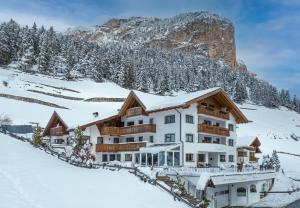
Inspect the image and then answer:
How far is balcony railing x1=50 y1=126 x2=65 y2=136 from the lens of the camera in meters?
62.4

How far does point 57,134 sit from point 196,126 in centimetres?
2545

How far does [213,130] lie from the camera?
169 feet

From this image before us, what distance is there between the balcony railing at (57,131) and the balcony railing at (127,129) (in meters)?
11.3

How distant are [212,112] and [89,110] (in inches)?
1528

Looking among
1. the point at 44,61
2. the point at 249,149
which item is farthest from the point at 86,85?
the point at 249,149

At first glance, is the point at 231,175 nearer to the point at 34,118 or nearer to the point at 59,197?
the point at 59,197

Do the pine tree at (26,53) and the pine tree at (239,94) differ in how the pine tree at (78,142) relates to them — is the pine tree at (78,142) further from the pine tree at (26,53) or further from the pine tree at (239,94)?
the pine tree at (239,94)

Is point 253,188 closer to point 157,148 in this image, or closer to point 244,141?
point 157,148

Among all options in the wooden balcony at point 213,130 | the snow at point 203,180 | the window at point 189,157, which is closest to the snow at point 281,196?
the window at point 189,157

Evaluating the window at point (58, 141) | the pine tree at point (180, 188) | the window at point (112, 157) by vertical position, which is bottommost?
the pine tree at point (180, 188)

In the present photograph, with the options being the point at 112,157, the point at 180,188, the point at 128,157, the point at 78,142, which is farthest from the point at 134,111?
the point at 180,188

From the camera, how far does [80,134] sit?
4628cm

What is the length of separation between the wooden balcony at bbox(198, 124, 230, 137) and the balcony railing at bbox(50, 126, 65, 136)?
23.8 metres

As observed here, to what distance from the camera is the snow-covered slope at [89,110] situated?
7410cm
